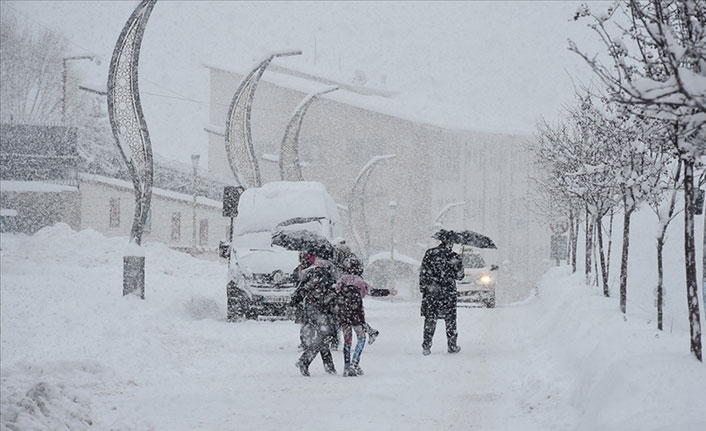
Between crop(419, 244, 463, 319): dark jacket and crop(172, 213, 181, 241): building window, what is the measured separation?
133ft

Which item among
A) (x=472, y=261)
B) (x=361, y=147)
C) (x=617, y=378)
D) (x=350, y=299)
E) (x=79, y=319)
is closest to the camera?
(x=617, y=378)

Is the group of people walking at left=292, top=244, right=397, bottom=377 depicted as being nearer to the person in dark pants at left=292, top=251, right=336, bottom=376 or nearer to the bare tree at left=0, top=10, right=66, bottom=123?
the person in dark pants at left=292, top=251, right=336, bottom=376

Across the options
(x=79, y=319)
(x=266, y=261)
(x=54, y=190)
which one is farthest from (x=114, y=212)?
(x=79, y=319)

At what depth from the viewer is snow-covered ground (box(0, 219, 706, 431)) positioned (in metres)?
7.41

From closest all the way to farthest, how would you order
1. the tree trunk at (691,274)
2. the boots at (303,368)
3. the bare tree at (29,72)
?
the tree trunk at (691,274) < the boots at (303,368) < the bare tree at (29,72)

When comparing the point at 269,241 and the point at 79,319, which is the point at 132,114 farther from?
the point at 79,319

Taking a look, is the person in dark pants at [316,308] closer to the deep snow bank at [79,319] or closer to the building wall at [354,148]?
the deep snow bank at [79,319]

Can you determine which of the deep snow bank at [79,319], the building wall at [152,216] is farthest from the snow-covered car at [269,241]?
the building wall at [152,216]

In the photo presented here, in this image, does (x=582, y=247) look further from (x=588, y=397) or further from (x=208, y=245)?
(x=588, y=397)

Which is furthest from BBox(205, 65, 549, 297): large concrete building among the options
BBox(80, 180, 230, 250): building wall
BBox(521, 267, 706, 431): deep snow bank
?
BBox(521, 267, 706, 431): deep snow bank

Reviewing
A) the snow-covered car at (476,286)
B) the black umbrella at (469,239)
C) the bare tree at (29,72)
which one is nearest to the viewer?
the black umbrella at (469,239)

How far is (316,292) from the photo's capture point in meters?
11.8

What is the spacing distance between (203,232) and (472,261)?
98.8 feet

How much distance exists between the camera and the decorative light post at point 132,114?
1969 centimetres
